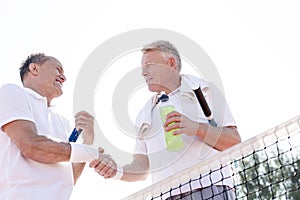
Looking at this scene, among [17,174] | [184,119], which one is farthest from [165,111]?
[17,174]

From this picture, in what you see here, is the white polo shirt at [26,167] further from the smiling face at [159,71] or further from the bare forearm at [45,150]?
the smiling face at [159,71]

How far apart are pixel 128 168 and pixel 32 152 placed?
68cm

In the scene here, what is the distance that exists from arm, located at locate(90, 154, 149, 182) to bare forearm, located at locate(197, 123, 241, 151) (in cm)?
47

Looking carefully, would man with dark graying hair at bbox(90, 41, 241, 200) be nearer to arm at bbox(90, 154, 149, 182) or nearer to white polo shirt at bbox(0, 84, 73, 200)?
arm at bbox(90, 154, 149, 182)

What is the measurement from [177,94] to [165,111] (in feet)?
0.77

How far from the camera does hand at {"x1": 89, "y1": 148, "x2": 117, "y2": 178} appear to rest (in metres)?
3.41

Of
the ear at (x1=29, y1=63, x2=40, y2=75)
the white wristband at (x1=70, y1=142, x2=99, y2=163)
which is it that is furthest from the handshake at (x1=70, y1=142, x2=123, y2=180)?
the ear at (x1=29, y1=63, x2=40, y2=75)

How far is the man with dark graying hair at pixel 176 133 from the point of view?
130 inches

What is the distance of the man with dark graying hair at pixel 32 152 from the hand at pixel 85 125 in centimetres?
14

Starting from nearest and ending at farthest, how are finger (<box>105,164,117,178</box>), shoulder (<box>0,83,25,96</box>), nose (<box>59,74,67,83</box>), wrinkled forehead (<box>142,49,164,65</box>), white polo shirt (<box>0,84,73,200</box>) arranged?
white polo shirt (<box>0,84,73,200</box>) → shoulder (<box>0,83,25,96</box>) → finger (<box>105,164,117,178</box>) → wrinkled forehead (<box>142,49,164,65</box>) → nose (<box>59,74,67,83</box>)

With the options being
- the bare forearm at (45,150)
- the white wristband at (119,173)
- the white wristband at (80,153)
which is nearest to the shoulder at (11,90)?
the bare forearm at (45,150)

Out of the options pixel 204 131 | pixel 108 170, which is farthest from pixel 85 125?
pixel 204 131

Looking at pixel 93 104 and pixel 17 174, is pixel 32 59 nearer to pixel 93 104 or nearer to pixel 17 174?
pixel 93 104

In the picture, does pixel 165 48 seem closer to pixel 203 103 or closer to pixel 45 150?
pixel 203 103
